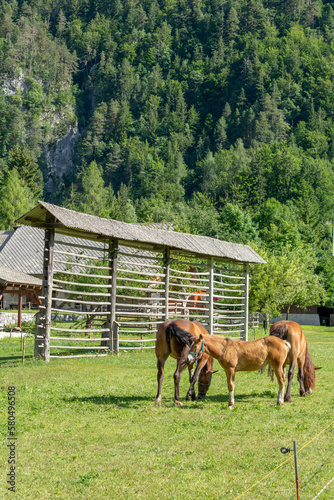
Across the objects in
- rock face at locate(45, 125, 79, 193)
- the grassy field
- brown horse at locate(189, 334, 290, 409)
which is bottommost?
the grassy field

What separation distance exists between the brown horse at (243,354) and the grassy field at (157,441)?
60 centimetres

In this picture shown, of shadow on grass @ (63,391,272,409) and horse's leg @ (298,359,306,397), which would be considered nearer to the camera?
shadow on grass @ (63,391,272,409)

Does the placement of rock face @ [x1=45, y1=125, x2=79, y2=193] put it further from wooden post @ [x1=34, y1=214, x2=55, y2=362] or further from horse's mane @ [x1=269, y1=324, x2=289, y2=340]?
horse's mane @ [x1=269, y1=324, x2=289, y2=340]

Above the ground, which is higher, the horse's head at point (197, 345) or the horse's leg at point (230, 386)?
the horse's head at point (197, 345)

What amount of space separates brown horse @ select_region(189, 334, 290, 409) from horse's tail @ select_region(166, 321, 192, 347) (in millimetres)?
378

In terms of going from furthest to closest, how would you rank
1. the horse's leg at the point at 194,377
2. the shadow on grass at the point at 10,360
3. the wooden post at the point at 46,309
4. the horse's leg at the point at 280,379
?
the wooden post at the point at 46,309 < the shadow on grass at the point at 10,360 < the horse's leg at the point at 194,377 < the horse's leg at the point at 280,379

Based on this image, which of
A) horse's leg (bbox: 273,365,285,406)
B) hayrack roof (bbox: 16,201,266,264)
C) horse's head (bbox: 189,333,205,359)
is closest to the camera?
horse's head (bbox: 189,333,205,359)

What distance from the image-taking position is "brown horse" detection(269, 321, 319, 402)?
1184 centimetres

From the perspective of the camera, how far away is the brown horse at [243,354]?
1089 cm

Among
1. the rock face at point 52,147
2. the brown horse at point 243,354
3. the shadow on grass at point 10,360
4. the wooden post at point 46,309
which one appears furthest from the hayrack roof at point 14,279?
the rock face at point 52,147

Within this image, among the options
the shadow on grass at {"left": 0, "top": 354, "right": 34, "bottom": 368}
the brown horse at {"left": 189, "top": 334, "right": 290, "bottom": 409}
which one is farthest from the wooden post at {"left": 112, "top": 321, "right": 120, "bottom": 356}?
the brown horse at {"left": 189, "top": 334, "right": 290, "bottom": 409}

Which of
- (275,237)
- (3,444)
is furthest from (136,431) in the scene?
(275,237)

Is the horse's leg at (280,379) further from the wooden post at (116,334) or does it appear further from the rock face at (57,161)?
the rock face at (57,161)

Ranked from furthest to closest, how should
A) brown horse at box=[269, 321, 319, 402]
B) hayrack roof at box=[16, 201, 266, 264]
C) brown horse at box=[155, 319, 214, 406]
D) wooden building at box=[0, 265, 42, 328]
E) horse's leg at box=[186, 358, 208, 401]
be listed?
wooden building at box=[0, 265, 42, 328] < hayrack roof at box=[16, 201, 266, 264] < brown horse at box=[269, 321, 319, 402] < horse's leg at box=[186, 358, 208, 401] < brown horse at box=[155, 319, 214, 406]
